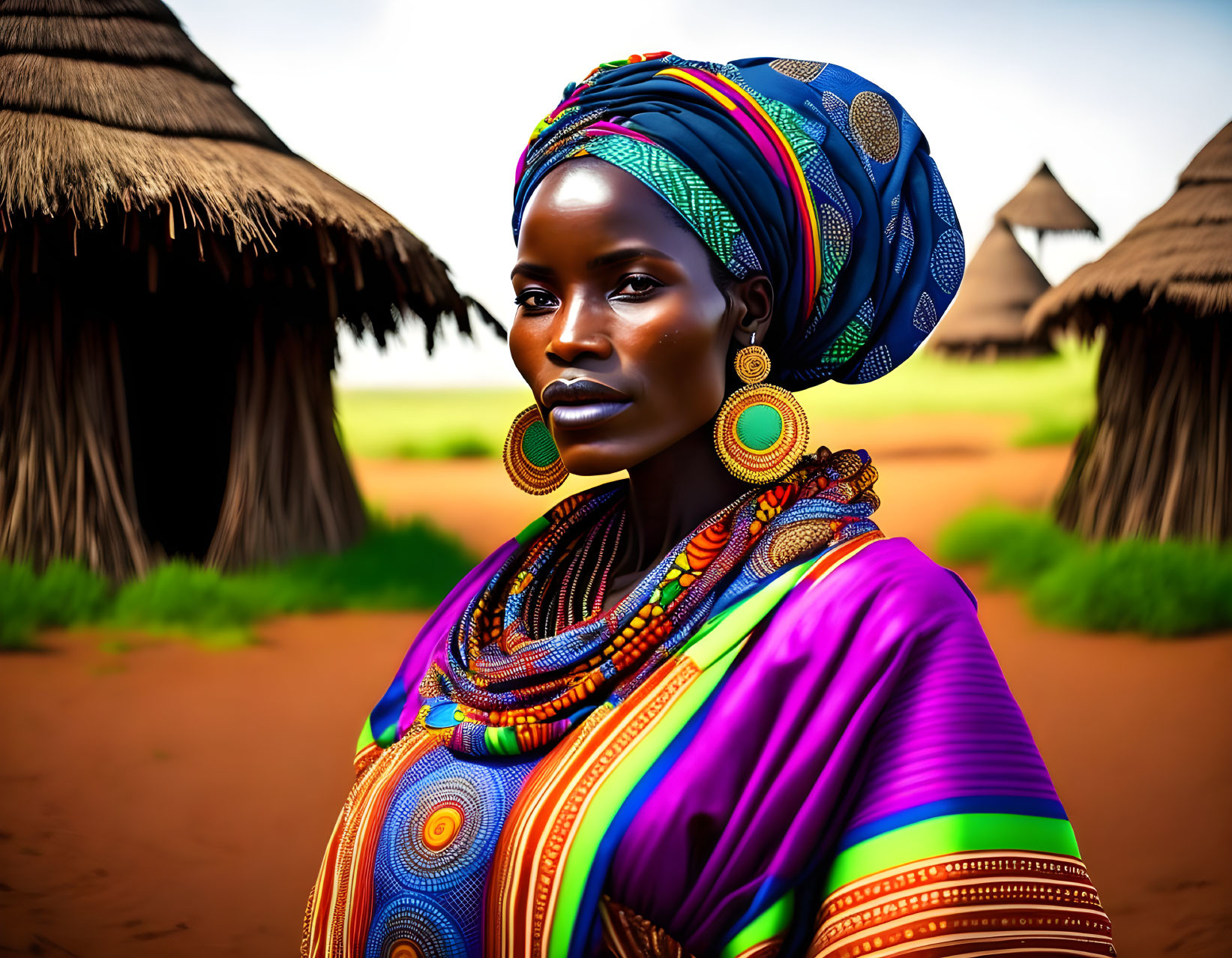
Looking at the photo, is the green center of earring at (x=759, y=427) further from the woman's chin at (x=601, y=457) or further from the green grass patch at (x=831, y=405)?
the green grass patch at (x=831, y=405)

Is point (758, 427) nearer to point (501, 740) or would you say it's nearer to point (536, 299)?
point (536, 299)

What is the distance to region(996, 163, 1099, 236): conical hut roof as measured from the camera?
5414 mm

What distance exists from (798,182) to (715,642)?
62 cm

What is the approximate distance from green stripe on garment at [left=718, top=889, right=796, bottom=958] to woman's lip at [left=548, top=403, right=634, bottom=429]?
61 cm

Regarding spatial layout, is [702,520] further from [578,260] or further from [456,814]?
[456,814]

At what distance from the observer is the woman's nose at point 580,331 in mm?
1335

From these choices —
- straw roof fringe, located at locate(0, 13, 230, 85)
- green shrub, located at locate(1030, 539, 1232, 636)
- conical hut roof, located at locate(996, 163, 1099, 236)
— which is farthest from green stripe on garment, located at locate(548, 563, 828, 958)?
conical hut roof, located at locate(996, 163, 1099, 236)

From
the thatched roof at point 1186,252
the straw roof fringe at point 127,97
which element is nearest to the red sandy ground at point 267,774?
the thatched roof at point 1186,252

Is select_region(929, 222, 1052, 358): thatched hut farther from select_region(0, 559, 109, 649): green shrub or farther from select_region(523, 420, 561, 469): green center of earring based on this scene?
select_region(523, 420, 561, 469): green center of earring

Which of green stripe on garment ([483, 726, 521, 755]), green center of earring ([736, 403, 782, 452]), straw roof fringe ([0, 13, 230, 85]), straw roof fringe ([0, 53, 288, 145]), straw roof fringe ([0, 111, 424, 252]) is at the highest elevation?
straw roof fringe ([0, 13, 230, 85])

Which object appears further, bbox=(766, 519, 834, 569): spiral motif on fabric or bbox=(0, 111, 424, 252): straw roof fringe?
bbox=(0, 111, 424, 252): straw roof fringe

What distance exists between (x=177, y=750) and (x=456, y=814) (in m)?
3.31

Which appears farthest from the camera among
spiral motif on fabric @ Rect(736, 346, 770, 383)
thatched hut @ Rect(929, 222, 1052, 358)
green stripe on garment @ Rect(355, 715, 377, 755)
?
thatched hut @ Rect(929, 222, 1052, 358)

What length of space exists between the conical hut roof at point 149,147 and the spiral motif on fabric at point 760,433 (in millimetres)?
3370
